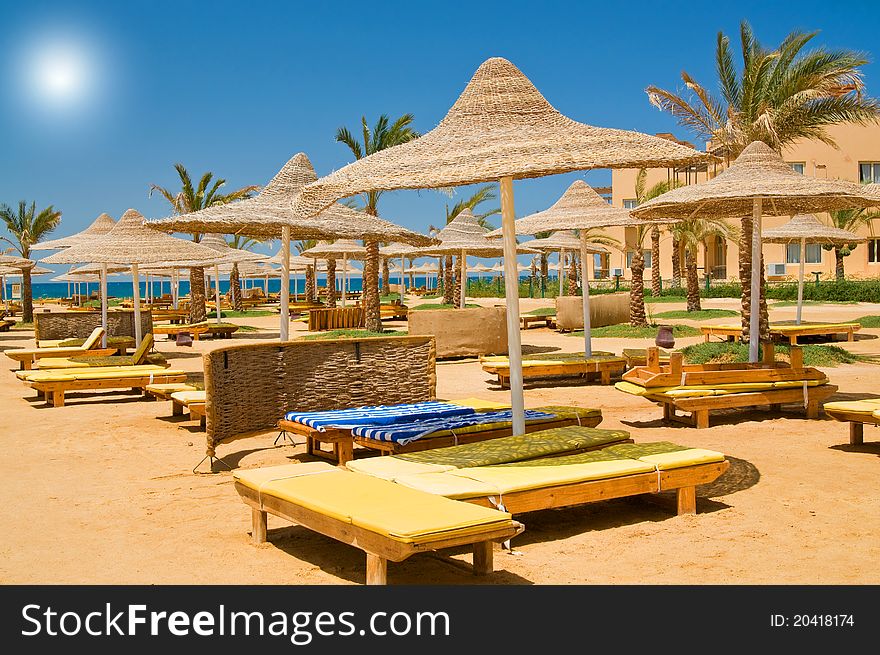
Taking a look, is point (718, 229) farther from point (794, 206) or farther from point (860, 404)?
point (860, 404)

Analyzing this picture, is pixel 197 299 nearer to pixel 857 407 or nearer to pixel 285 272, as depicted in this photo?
pixel 285 272

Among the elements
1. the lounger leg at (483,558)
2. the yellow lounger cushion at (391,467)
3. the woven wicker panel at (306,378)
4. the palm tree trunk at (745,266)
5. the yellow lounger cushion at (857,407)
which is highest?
Result: the palm tree trunk at (745,266)

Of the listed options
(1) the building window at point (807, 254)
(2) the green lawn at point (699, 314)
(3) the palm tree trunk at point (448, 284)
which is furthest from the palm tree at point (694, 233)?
(1) the building window at point (807, 254)

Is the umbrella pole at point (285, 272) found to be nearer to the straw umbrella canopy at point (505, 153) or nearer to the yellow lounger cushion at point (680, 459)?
the straw umbrella canopy at point (505, 153)

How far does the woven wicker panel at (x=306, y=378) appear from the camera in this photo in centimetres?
809

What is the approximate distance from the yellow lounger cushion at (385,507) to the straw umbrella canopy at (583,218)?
973cm

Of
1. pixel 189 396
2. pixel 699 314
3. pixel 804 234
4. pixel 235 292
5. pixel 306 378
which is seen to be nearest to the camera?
pixel 306 378

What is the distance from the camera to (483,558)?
16.1 feet

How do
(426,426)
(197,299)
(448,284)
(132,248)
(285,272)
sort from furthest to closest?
(448,284) → (197,299) → (132,248) → (285,272) → (426,426)

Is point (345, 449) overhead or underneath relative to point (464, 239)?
underneath

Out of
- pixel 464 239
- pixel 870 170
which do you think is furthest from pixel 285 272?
pixel 870 170

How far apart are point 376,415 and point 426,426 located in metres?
0.71

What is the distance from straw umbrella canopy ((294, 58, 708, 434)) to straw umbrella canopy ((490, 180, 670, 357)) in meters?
7.33

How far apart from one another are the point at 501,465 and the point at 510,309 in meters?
1.56
